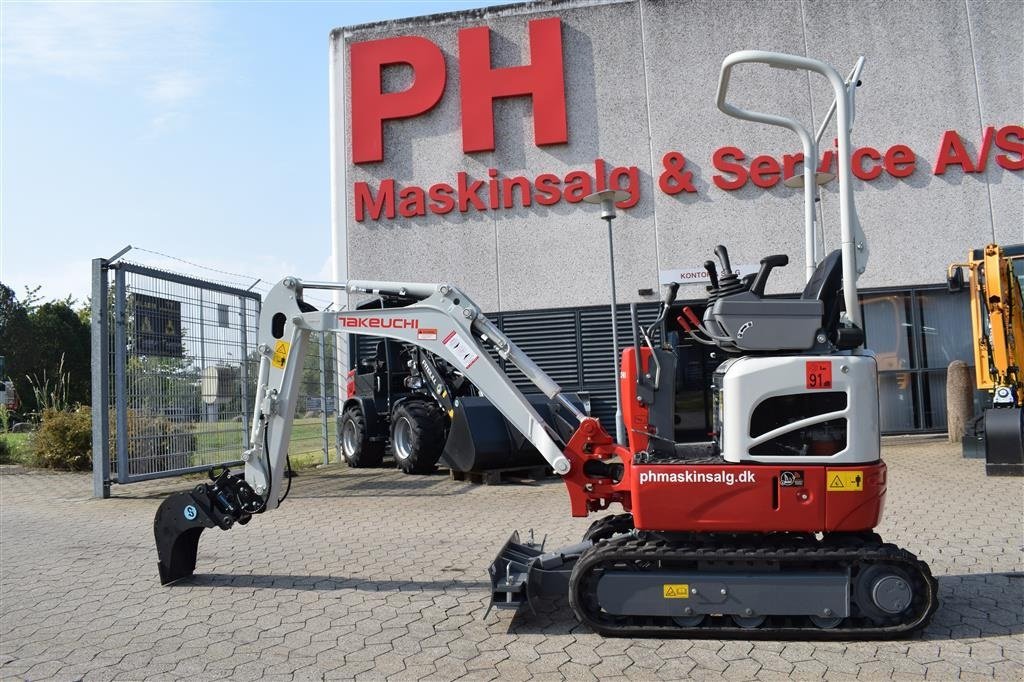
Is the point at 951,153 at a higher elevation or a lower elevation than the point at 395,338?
higher

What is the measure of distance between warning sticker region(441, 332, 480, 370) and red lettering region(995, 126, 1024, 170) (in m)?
13.1

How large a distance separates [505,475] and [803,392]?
7.39 m

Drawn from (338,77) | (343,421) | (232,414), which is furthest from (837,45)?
Answer: (232,414)

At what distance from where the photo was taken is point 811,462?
185 inches

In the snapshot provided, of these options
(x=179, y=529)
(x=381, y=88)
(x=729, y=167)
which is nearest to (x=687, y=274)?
(x=729, y=167)

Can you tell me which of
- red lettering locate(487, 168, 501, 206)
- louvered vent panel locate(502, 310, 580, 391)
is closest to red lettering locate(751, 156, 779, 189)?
louvered vent panel locate(502, 310, 580, 391)

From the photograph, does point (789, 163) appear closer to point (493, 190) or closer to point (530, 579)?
point (493, 190)

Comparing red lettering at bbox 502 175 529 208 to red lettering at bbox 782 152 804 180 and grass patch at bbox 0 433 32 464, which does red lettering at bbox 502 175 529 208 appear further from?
grass patch at bbox 0 433 32 464

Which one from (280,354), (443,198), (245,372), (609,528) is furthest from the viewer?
(443,198)

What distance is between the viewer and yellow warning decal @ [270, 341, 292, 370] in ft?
20.4

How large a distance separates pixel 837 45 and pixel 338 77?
31.0ft

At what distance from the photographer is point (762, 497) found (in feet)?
15.4

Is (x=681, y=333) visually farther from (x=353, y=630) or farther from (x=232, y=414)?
(x=232, y=414)

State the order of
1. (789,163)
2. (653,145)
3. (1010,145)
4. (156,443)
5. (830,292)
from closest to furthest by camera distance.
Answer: (830,292) < (156,443) < (1010,145) < (789,163) < (653,145)
